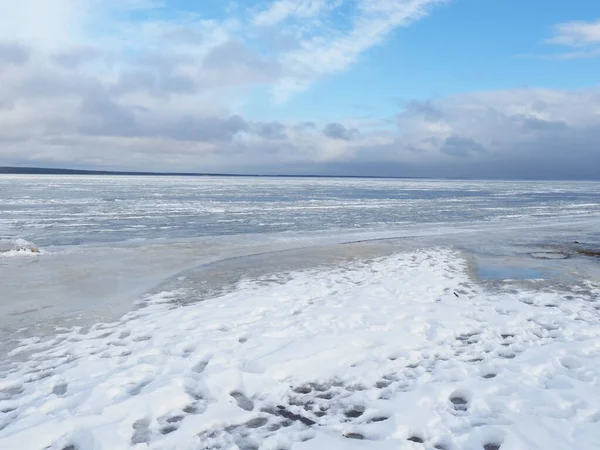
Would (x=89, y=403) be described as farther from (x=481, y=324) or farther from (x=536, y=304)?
(x=536, y=304)

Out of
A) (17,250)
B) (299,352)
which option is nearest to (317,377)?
(299,352)

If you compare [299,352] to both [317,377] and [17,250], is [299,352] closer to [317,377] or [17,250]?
[317,377]

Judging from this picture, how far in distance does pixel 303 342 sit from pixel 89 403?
108 inches

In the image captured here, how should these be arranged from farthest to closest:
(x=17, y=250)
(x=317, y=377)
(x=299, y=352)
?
1. (x=17, y=250)
2. (x=299, y=352)
3. (x=317, y=377)

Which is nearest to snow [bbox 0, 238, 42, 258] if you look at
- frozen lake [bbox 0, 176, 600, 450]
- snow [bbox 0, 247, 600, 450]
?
frozen lake [bbox 0, 176, 600, 450]

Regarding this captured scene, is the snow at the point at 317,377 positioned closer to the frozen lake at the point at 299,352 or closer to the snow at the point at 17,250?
the frozen lake at the point at 299,352

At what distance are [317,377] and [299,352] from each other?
721 mm

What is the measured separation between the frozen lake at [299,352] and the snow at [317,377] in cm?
2

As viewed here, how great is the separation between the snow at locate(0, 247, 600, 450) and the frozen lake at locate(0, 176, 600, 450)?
0.07 ft

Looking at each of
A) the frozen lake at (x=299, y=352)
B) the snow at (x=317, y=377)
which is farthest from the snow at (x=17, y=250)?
the snow at (x=317, y=377)

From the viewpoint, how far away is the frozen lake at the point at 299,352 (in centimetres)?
446

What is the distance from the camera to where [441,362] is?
5941 mm

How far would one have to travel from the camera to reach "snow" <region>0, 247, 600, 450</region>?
4.37 meters

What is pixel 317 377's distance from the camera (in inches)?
220
